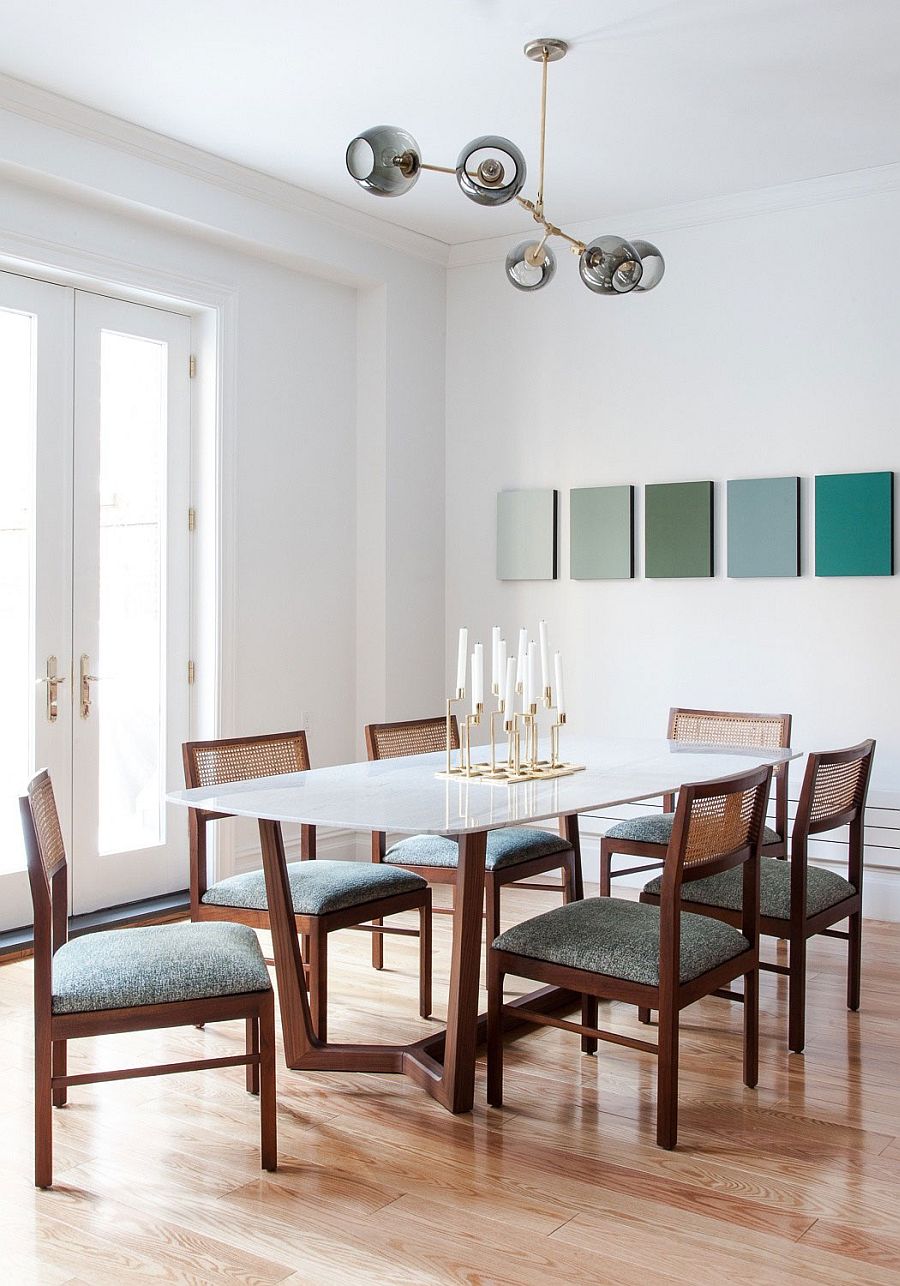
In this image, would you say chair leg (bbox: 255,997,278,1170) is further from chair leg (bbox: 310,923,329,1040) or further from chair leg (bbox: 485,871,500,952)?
chair leg (bbox: 485,871,500,952)

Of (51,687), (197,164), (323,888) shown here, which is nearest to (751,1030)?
(323,888)

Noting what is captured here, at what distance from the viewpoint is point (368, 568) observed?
564cm

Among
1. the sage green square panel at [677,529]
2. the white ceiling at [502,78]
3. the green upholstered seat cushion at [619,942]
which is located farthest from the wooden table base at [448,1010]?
the sage green square panel at [677,529]

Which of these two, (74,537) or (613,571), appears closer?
(74,537)

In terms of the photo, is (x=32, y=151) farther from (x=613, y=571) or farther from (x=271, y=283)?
(x=613, y=571)

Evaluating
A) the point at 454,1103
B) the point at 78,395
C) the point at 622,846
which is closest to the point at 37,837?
the point at 454,1103

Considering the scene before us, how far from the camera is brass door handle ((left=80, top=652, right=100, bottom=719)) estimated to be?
457 cm

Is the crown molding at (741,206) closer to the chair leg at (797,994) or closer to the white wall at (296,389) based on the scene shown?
the white wall at (296,389)

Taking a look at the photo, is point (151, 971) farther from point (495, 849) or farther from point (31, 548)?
point (31, 548)

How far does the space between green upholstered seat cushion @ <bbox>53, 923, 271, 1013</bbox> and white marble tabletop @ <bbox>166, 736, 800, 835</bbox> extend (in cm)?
30

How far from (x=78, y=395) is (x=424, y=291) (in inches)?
75.7

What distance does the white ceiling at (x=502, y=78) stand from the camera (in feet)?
11.5

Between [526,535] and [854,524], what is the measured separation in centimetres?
151

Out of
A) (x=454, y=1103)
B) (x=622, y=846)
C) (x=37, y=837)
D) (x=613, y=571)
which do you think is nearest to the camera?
(x=37, y=837)
